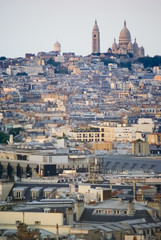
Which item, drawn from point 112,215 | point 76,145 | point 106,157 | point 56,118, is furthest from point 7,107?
point 112,215

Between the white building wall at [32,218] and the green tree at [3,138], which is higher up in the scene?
the white building wall at [32,218]

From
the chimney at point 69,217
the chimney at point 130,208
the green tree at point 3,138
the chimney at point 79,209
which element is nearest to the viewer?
the chimney at point 69,217

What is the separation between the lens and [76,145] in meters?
86.6

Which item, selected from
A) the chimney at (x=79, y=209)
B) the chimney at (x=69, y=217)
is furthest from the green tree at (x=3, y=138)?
the chimney at (x=69, y=217)

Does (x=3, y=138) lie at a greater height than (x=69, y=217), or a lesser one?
lesser

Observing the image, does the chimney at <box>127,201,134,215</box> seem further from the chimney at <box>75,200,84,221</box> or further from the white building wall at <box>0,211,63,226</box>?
the white building wall at <box>0,211,63,226</box>

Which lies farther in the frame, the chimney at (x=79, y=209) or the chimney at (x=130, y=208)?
the chimney at (x=130, y=208)

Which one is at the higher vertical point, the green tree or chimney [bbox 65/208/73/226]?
chimney [bbox 65/208/73/226]

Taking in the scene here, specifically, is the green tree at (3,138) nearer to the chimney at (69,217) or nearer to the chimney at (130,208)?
the chimney at (130,208)

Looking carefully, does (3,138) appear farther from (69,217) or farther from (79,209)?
(69,217)

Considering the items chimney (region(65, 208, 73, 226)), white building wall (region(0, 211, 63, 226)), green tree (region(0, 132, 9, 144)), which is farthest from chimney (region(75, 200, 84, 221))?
green tree (region(0, 132, 9, 144))

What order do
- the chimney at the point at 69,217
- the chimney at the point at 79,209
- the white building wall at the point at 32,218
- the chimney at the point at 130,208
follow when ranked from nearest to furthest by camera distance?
the white building wall at the point at 32,218 < the chimney at the point at 69,217 < the chimney at the point at 79,209 < the chimney at the point at 130,208

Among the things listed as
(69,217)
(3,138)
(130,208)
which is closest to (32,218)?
(69,217)

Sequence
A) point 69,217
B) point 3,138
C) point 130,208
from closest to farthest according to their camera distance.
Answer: point 69,217
point 130,208
point 3,138
